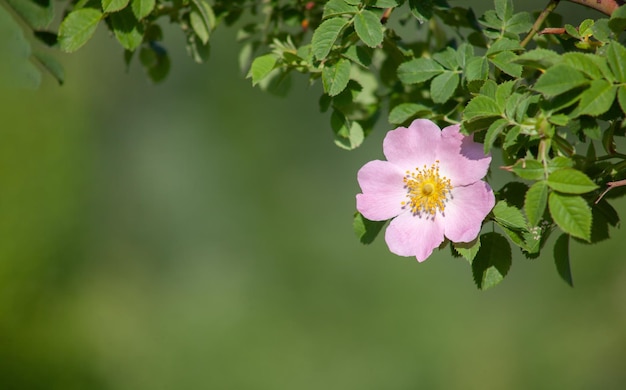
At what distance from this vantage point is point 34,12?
0.79m

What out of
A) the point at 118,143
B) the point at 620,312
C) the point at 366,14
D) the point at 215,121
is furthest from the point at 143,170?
the point at 366,14

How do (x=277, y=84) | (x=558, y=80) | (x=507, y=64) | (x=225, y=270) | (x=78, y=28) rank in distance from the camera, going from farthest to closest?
(x=225, y=270) < (x=277, y=84) < (x=78, y=28) < (x=507, y=64) < (x=558, y=80)

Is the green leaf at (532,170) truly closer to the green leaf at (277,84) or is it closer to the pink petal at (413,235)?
the pink petal at (413,235)

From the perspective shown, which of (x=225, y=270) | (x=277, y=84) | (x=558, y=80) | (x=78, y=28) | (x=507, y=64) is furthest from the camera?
(x=225, y=270)

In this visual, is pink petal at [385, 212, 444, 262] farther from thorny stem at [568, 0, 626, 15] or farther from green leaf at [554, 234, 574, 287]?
thorny stem at [568, 0, 626, 15]

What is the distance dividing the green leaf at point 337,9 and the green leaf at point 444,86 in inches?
4.5

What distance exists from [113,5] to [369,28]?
0.27 metres

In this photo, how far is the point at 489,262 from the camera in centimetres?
67

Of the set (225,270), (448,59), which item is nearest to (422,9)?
(448,59)

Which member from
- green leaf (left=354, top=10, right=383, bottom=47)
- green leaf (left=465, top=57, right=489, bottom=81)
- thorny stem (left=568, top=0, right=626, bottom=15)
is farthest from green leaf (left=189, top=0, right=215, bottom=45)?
thorny stem (left=568, top=0, right=626, bottom=15)

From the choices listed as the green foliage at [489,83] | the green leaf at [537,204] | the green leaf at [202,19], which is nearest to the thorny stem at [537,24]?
the green foliage at [489,83]

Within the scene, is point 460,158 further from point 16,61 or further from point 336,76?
point 16,61

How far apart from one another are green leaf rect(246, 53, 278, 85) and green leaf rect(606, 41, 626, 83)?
339 mm

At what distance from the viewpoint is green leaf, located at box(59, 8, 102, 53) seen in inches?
30.3
